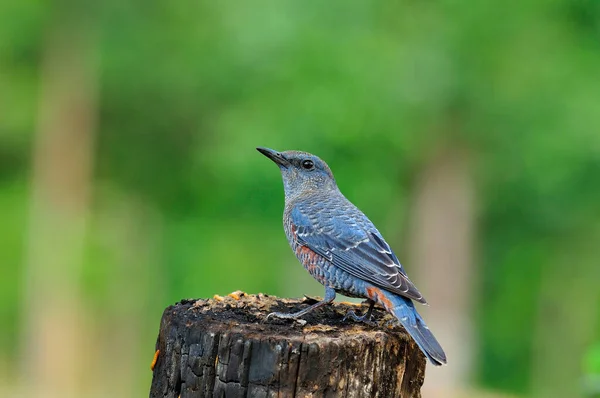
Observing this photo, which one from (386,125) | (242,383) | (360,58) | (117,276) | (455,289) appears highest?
(360,58)

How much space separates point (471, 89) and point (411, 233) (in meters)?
3.94

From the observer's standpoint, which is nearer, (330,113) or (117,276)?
(330,113)

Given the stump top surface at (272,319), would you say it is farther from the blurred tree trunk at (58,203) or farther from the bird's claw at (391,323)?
the blurred tree trunk at (58,203)

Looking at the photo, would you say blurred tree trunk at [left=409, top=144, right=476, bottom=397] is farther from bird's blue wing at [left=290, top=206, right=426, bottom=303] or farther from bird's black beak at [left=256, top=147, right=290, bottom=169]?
bird's blue wing at [left=290, top=206, right=426, bottom=303]

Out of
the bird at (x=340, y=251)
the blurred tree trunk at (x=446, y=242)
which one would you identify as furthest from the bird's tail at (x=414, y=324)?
the blurred tree trunk at (x=446, y=242)

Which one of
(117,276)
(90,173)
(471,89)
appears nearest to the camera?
(471,89)

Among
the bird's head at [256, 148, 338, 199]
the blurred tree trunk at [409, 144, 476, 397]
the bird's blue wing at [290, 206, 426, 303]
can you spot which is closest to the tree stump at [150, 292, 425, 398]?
the bird's blue wing at [290, 206, 426, 303]

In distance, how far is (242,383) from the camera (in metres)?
3.92

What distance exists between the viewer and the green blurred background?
11.9m

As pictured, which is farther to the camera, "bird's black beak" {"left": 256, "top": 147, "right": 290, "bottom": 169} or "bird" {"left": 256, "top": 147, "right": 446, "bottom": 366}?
"bird's black beak" {"left": 256, "top": 147, "right": 290, "bottom": 169}

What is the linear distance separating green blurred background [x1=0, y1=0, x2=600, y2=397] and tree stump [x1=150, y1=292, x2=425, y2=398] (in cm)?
173

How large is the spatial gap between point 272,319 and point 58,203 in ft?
42.9

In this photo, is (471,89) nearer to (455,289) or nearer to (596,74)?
(596,74)

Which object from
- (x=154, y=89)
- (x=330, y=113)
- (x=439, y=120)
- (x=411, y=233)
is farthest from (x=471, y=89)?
(x=154, y=89)
